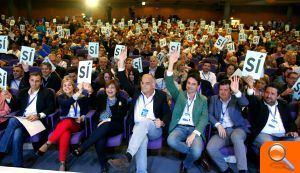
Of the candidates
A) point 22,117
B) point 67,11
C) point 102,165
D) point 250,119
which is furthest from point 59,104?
point 67,11

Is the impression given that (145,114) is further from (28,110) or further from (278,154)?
(278,154)

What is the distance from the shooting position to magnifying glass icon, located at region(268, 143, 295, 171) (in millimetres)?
1316

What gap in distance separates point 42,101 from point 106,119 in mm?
899

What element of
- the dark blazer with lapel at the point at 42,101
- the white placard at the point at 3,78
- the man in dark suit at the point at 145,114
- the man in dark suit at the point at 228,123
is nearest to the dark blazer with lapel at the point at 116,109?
the man in dark suit at the point at 145,114

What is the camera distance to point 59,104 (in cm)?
395

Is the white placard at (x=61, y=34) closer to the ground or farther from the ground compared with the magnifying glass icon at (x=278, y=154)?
farther from the ground

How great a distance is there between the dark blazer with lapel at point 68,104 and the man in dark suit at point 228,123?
163 cm

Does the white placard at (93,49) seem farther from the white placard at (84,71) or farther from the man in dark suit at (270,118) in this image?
the man in dark suit at (270,118)

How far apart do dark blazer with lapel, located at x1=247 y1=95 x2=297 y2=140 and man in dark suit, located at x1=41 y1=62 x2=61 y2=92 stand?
324 centimetres

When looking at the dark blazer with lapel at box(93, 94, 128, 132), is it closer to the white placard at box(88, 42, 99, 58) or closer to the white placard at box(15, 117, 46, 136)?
the white placard at box(15, 117, 46, 136)

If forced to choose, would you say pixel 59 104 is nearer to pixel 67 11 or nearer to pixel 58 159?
pixel 58 159

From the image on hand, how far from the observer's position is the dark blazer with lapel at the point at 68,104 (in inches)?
150

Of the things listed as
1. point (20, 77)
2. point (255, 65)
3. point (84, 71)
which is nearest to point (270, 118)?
point (255, 65)

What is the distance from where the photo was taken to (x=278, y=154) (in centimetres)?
134
